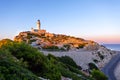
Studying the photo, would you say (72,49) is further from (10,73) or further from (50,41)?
(10,73)

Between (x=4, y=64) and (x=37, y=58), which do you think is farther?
(x=37, y=58)

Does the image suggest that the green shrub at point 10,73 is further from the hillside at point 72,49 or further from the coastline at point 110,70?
the hillside at point 72,49

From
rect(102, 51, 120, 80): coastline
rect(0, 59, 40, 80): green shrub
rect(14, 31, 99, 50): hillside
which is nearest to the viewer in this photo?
rect(0, 59, 40, 80): green shrub

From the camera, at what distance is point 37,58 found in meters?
19.9

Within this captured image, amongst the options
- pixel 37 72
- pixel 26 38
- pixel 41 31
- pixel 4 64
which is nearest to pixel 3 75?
pixel 4 64

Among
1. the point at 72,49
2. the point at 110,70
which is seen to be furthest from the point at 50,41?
the point at 110,70

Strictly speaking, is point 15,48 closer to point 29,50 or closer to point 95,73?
point 29,50

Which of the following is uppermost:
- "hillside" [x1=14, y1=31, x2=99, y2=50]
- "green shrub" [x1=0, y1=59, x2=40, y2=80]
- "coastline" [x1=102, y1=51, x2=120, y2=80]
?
"green shrub" [x1=0, y1=59, x2=40, y2=80]

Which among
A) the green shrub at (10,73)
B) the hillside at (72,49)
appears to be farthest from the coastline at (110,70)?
the green shrub at (10,73)

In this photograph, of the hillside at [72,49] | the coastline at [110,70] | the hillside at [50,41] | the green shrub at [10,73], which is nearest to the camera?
the green shrub at [10,73]

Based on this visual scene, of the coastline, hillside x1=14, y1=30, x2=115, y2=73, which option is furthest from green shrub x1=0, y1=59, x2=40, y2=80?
hillside x1=14, y1=30, x2=115, y2=73

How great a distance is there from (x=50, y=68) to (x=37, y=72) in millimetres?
1291

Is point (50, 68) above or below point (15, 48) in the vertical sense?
below

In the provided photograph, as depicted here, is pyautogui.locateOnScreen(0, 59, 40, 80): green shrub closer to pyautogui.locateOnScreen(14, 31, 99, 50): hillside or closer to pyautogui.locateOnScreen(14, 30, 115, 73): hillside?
pyautogui.locateOnScreen(14, 30, 115, 73): hillside
